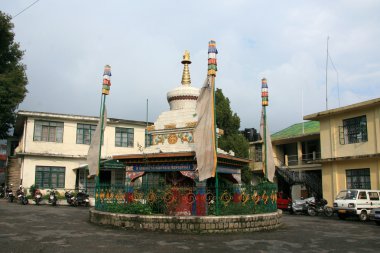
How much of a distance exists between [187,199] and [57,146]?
19.7 meters

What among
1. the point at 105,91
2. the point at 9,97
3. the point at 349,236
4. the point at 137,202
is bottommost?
the point at 349,236

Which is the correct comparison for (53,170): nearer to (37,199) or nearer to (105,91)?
(37,199)

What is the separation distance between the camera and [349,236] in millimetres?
11812

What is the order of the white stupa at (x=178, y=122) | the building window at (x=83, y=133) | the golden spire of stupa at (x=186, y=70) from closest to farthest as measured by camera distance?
the white stupa at (x=178, y=122)
the golden spire of stupa at (x=186, y=70)
the building window at (x=83, y=133)

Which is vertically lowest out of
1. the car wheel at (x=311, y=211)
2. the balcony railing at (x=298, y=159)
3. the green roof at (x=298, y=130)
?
the car wheel at (x=311, y=211)

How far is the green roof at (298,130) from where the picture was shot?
31.0 metres

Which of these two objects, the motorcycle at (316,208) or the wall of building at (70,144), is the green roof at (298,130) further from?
the wall of building at (70,144)

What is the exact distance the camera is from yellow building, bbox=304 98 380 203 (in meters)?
22.0

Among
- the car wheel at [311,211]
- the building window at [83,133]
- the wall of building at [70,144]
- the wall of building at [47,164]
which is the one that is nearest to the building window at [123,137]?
Answer: the wall of building at [70,144]

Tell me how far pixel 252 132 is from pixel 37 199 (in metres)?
20.7

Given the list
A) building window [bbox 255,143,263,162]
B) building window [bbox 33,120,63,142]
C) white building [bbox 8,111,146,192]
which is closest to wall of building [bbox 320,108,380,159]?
building window [bbox 255,143,263,162]

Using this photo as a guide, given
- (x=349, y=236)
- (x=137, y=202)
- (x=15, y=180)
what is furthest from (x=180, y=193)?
(x=15, y=180)

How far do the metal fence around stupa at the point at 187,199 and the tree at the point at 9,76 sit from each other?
17.4 meters

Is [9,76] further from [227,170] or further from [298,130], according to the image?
[298,130]
